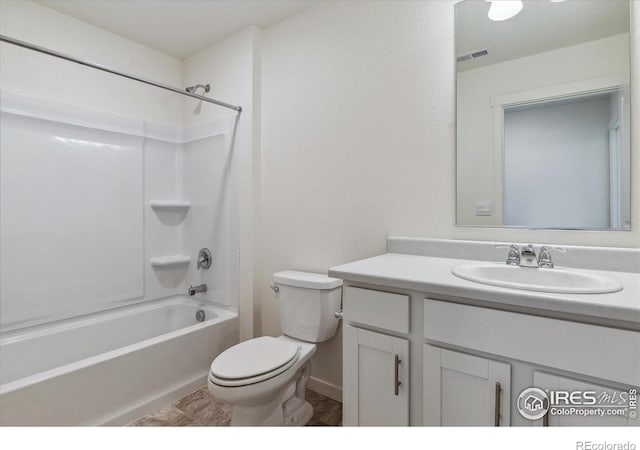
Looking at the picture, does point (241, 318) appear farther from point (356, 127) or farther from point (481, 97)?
point (481, 97)

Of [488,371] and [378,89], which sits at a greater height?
[378,89]

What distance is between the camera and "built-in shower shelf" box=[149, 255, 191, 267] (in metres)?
2.55

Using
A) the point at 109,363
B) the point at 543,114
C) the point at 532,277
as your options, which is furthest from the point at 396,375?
the point at 109,363

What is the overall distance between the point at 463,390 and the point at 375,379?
0.31 m

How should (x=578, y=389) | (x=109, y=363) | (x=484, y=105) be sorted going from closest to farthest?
1. (x=578, y=389)
2. (x=484, y=105)
3. (x=109, y=363)

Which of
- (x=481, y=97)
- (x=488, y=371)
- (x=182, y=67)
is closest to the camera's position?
(x=488, y=371)

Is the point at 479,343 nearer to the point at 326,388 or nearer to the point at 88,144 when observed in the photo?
the point at 326,388

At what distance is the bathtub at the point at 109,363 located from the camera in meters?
1.45

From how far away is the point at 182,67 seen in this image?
2.76 metres

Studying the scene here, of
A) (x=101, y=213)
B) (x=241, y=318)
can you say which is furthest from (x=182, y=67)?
(x=241, y=318)

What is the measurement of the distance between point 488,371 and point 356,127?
4.45 feet

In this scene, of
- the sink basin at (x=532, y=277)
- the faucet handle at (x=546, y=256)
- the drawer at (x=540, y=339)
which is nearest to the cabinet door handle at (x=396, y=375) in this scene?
the drawer at (x=540, y=339)

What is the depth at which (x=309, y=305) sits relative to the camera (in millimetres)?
1777

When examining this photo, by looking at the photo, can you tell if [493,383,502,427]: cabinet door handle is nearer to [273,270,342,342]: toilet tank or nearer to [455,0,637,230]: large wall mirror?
[455,0,637,230]: large wall mirror
